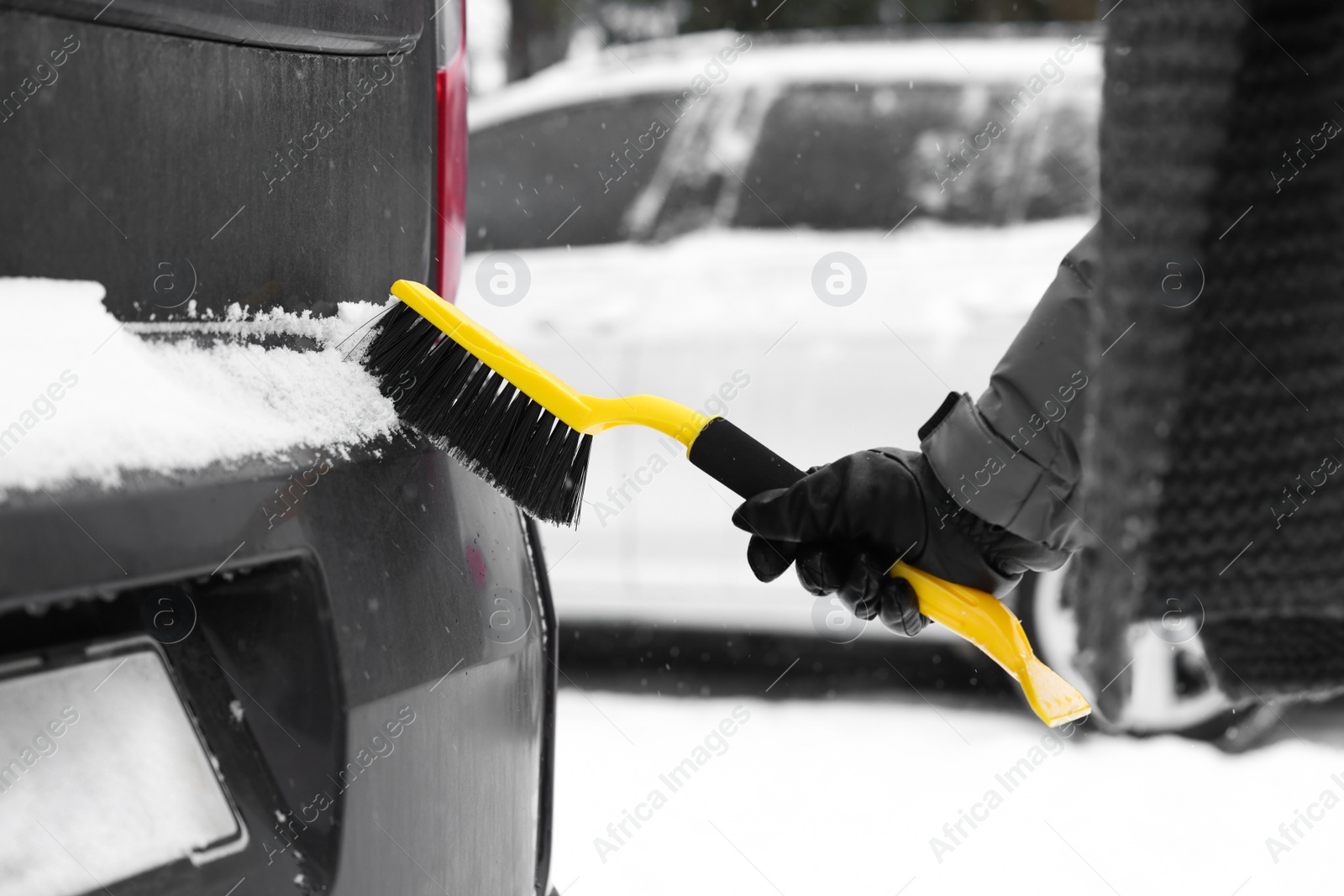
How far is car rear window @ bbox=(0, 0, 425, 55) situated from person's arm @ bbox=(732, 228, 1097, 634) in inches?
25.5

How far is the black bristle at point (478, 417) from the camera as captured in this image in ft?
3.81

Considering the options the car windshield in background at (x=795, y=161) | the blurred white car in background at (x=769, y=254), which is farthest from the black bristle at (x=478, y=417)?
the car windshield in background at (x=795, y=161)

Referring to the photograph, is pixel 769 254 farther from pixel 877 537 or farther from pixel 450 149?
pixel 450 149

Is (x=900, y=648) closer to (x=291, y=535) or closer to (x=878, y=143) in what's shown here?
(x=878, y=143)

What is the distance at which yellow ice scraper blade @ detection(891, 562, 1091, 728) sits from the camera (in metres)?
1.21

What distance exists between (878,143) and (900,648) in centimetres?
132

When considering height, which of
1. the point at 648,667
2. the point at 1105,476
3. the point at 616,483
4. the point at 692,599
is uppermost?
the point at 1105,476

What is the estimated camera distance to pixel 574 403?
1.34 m

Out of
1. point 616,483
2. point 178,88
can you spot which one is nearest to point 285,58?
point 178,88

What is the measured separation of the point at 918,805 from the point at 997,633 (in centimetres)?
112

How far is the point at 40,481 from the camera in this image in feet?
2.35

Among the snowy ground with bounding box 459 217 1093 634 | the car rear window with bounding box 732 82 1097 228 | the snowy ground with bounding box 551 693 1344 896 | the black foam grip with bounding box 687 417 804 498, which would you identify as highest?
the car rear window with bounding box 732 82 1097 228

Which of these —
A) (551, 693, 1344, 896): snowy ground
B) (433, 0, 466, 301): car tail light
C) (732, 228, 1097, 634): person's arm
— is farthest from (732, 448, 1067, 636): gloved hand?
(551, 693, 1344, 896): snowy ground

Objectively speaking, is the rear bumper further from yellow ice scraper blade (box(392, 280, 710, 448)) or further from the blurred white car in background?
the blurred white car in background
